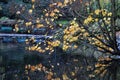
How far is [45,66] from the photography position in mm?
12258

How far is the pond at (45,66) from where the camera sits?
10.3 metres

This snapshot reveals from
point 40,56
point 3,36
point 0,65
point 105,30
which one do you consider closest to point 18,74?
point 0,65

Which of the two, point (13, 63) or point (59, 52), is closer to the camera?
point (13, 63)

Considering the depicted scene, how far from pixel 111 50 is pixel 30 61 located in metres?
3.26

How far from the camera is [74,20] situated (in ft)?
37.7

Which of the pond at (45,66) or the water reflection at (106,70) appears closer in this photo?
the water reflection at (106,70)

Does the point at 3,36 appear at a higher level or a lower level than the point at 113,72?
lower

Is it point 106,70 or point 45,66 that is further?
point 45,66

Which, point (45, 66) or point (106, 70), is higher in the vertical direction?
point (106, 70)

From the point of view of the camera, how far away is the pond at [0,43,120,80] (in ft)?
33.7

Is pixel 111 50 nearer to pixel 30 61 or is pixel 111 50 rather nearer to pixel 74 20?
pixel 74 20

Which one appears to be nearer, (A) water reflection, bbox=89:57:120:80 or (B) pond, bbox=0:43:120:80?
(A) water reflection, bbox=89:57:120:80

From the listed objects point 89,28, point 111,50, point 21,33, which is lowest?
point 21,33

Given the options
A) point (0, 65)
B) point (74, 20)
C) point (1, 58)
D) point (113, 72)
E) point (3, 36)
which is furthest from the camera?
point (3, 36)
